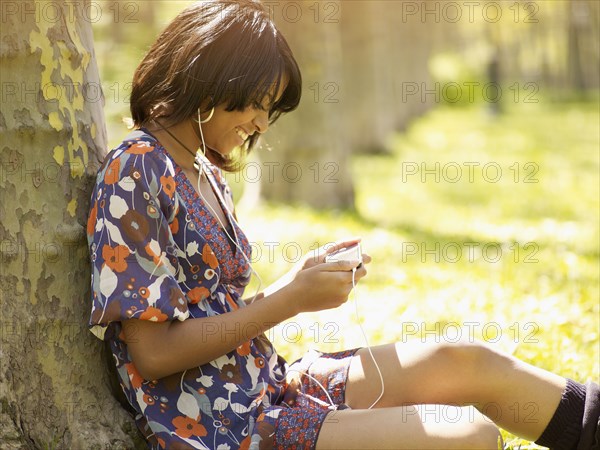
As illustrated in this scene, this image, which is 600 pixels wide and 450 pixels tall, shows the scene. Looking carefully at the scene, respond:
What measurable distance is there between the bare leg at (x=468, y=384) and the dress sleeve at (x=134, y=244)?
2.08 ft

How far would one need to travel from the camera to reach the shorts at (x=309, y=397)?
2.21 m

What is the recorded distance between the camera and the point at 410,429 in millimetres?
2158

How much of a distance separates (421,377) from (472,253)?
3705mm

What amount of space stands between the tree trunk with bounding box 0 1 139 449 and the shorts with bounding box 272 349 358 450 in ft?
1.54

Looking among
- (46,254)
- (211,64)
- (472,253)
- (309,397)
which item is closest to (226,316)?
(309,397)

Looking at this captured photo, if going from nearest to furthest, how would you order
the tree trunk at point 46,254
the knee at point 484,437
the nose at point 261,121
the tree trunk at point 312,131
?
the knee at point 484,437 → the tree trunk at point 46,254 → the nose at point 261,121 → the tree trunk at point 312,131

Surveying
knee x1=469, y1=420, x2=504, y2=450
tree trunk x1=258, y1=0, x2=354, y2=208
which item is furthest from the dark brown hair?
tree trunk x1=258, y1=0, x2=354, y2=208

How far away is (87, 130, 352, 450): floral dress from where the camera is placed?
2174mm

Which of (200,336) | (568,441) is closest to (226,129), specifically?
(200,336)

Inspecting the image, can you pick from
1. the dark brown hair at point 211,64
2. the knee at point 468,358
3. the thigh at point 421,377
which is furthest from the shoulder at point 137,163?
the knee at point 468,358

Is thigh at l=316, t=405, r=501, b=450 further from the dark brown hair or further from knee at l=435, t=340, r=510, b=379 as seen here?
the dark brown hair

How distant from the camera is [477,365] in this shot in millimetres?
2463

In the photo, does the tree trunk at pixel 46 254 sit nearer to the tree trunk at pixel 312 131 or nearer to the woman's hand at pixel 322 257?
the woman's hand at pixel 322 257

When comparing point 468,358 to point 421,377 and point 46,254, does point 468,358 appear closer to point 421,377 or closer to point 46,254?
point 421,377
